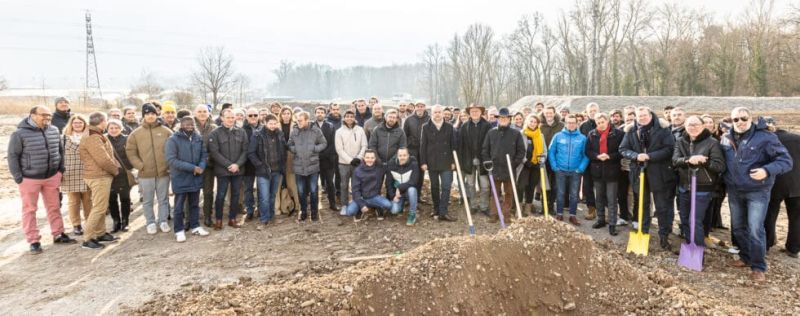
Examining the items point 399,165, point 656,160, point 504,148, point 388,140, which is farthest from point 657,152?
point 388,140

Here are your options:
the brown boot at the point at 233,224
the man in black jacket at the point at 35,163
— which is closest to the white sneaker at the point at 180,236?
the brown boot at the point at 233,224

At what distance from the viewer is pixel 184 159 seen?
21.0 ft

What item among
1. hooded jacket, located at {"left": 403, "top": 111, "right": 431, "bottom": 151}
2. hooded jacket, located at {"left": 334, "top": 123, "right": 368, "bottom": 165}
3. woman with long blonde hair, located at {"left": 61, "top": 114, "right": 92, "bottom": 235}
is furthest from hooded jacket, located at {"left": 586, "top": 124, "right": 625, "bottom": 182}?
woman with long blonde hair, located at {"left": 61, "top": 114, "right": 92, "bottom": 235}

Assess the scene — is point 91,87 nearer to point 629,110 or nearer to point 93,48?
point 93,48

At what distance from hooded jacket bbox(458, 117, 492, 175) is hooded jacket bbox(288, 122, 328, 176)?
2.38 m

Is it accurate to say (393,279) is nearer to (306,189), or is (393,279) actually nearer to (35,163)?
(306,189)

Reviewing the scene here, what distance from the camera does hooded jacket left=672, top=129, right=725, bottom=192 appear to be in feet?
17.0

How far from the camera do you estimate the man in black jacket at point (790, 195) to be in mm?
5355

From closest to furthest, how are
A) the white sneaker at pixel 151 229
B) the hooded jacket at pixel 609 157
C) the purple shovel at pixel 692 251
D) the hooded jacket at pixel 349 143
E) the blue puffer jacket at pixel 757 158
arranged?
the blue puffer jacket at pixel 757 158 < the purple shovel at pixel 692 251 < the hooded jacket at pixel 609 157 < the white sneaker at pixel 151 229 < the hooded jacket at pixel 349 143

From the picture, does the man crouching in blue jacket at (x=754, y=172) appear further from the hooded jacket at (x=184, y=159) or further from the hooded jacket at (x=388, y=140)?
the hooded jacket at (x=184, y=159)

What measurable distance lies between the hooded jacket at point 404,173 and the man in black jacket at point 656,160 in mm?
3236

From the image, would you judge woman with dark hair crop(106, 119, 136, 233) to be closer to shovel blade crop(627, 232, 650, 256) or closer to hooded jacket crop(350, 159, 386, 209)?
hooded jacket crop(350, 159, 386, 209)

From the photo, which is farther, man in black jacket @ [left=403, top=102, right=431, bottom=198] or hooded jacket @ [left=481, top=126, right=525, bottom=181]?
man in black jacket @ [left=403, top=102, right=431, bottom=198]

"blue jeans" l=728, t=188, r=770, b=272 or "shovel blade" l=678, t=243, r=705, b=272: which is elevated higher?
"blue jeans" l=728, t=188, r=770, b=272
